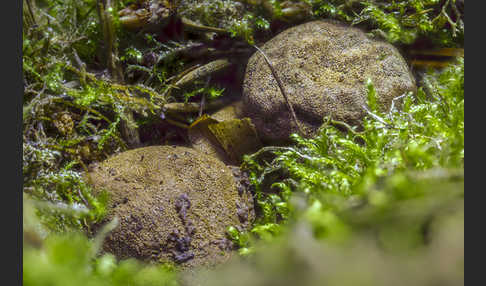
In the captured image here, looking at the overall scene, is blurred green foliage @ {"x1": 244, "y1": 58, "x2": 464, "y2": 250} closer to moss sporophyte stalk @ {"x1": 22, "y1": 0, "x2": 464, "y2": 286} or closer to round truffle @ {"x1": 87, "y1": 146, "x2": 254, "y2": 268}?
moss sporophyte stalk @ {"x1": 22, "y1": 0, "x2": 464, "y2": 286}

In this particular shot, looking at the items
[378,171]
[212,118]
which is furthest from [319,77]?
[378,171]

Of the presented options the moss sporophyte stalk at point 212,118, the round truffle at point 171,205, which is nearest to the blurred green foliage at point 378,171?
the moss sporophyte stalk at point 212,118

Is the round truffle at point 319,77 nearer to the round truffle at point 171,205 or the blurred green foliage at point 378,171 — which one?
the blurred green foliage at point 378,171

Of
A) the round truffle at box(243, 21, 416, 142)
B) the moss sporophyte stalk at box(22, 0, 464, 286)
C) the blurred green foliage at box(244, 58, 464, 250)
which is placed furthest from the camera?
the round truffle at box(243, 21, 416, 142)

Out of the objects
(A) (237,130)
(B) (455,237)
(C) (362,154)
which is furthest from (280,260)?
(A) (237,130)

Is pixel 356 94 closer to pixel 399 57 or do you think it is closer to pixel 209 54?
pixel 399 57

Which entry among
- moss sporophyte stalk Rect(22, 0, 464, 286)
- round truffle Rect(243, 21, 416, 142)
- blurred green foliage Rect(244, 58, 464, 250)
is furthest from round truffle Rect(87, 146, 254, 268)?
round truffle Rect(243, 21, 416, 142)
